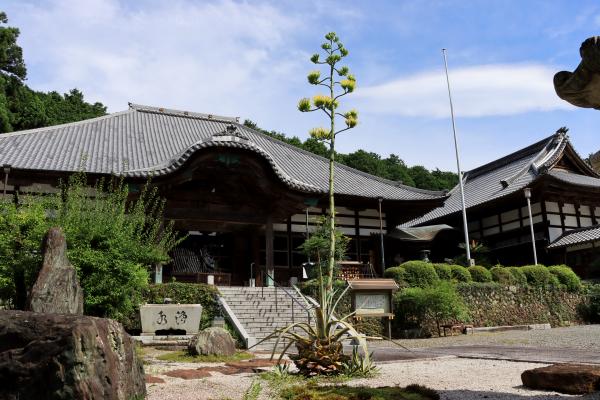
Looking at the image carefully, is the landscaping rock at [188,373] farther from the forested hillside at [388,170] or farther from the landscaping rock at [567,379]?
the forested hillside at [388,170]

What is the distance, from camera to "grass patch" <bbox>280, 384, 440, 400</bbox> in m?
4.78

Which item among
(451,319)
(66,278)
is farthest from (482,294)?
(66,278)

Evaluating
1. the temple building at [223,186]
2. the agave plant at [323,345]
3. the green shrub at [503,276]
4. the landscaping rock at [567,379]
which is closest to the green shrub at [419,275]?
the temple building at [223,186]

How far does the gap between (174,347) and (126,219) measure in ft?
10.6

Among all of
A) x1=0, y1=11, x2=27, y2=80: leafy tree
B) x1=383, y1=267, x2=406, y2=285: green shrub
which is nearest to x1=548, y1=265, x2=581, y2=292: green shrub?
x1=383, y1=267, x2=406, y2=285: green shrub

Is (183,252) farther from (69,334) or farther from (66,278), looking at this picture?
(69,334)

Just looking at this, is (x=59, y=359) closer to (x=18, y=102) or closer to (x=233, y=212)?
(x=233, y=212)

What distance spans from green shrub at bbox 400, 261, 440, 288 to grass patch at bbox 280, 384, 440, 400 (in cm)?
1234

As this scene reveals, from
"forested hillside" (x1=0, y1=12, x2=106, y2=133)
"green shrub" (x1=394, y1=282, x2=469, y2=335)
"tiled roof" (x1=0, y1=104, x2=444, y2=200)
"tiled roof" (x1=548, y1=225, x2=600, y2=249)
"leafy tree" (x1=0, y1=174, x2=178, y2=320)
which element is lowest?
"green shrub" (x1=394, y1=282, x2=469, y2=335)

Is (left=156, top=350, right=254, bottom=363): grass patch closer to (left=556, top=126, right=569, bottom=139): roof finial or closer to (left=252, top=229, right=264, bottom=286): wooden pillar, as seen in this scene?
(left=252, top=229, right=264, bottom=286): wooden pillar

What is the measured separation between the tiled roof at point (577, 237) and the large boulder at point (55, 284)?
71.5 feet

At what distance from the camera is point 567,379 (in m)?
4.95

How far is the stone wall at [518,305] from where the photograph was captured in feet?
59.2

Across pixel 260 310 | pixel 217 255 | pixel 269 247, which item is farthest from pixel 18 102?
pixel 260 310
